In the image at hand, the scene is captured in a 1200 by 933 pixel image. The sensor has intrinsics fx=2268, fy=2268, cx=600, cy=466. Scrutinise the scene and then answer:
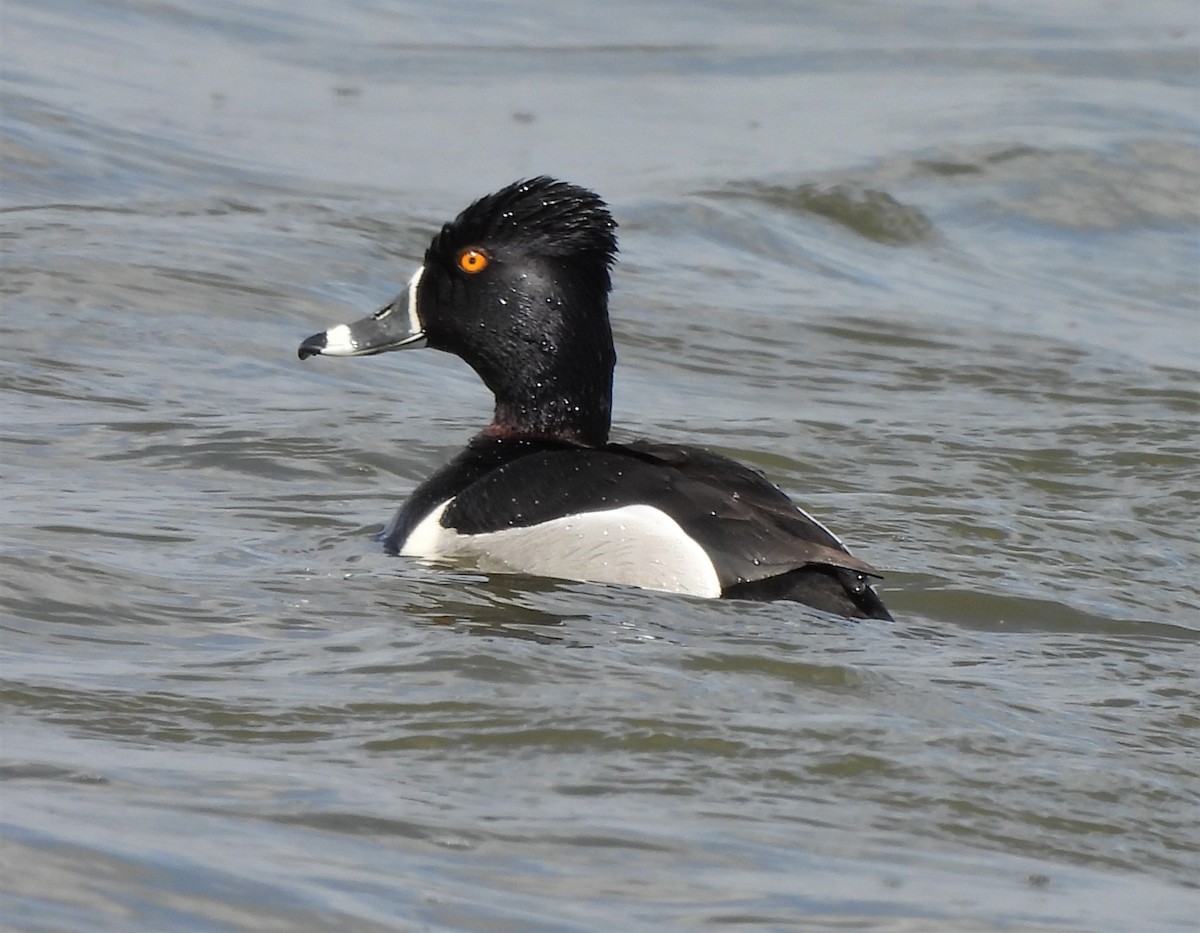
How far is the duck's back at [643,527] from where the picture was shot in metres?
6.09

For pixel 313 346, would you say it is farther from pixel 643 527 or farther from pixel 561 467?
pixel 643 527

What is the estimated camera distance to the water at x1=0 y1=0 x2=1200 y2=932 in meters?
4.41

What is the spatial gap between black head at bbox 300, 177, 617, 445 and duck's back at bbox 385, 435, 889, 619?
337 mm

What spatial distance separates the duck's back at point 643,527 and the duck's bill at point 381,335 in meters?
0.81

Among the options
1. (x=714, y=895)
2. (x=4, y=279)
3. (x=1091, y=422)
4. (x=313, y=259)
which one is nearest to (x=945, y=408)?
(x=1091, y=422)

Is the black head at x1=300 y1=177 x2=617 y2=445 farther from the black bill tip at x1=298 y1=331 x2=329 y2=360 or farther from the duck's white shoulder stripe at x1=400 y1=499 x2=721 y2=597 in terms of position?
the duck's white shoulder stripe at x1=400 y1=499 x2=721 y2=597

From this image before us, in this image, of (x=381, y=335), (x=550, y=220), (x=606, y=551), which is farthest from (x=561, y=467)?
(x=381, y=335)

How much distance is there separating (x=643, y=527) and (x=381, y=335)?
166 cm

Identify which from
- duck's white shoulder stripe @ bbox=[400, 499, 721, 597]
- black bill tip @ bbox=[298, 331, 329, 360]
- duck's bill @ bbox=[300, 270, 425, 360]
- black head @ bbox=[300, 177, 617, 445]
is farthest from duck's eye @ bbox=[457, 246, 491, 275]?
duck's white shoulder stripe @ bbox=[400, 499, 721, 597]

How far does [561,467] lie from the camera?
6570mm

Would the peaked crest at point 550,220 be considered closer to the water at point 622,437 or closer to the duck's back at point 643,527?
the duck's back at point 643,527

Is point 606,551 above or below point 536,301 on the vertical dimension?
below

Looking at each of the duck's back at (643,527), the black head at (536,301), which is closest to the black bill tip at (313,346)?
the black head at (536,301)

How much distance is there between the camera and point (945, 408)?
949cm
